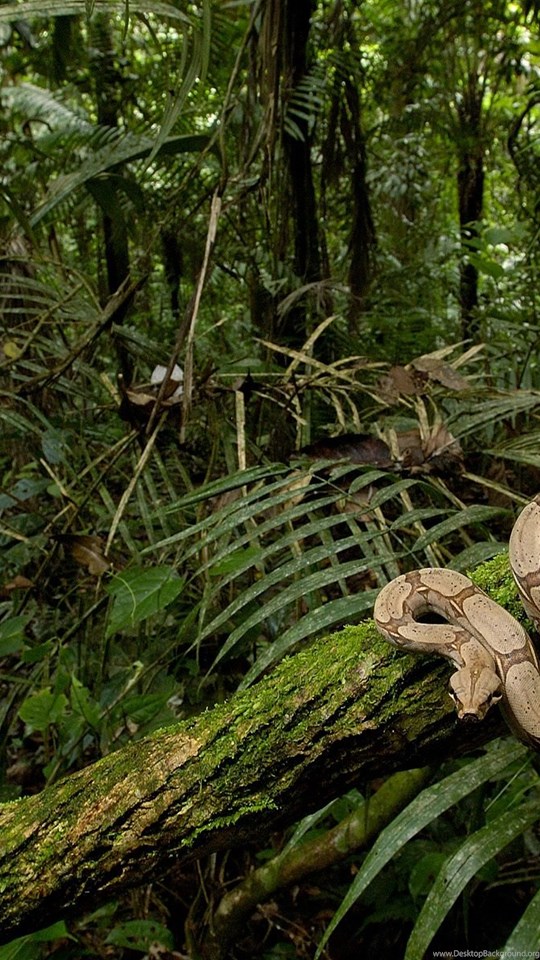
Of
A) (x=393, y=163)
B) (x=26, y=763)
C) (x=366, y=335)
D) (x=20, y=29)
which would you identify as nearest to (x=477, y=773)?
(x=26, y=763)

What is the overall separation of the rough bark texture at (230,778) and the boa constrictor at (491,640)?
55mm

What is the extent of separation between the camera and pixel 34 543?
343 cm

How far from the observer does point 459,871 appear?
188 cm

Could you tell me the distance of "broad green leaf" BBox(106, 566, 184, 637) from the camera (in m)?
2.46

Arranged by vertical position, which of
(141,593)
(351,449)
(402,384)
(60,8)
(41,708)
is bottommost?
(41,708)

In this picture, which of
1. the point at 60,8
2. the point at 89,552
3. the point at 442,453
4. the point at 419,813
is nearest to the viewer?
the point at 419,813

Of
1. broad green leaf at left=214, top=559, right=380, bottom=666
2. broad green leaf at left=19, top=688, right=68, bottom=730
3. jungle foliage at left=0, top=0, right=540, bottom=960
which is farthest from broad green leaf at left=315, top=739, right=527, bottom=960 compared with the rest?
broad green leaf at left=19, top=688, right=68, bottom=730

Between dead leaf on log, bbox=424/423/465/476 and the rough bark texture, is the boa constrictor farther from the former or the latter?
dead leaf on log, bbox=424/423/465/476

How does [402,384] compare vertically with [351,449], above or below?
above

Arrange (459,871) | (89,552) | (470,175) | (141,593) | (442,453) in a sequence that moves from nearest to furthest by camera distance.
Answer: (459,871) → (141,593) → (442,453) → (89,552) → (470,175)

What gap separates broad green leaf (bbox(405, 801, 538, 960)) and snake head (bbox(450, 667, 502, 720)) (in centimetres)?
59

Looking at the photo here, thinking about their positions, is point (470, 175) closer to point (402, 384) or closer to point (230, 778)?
point (402, 384)

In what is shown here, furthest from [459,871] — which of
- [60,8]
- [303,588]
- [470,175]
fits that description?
[470,175]

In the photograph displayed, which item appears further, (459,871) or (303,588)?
(303,588)
